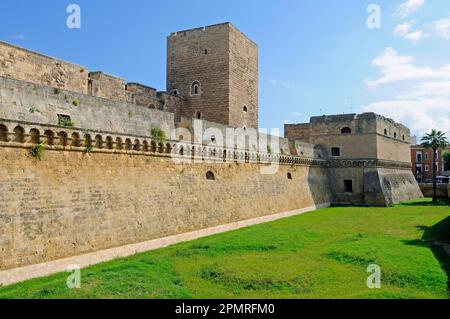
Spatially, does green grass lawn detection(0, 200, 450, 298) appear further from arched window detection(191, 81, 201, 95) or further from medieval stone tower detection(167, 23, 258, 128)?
arched window detection(191, 81, 201, 95)

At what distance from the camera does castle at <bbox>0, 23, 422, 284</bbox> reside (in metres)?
9.28

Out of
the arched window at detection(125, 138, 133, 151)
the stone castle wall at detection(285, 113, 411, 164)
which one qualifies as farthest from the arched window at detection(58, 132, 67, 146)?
the stone castle wall at detection(285, 113, 411, 164)

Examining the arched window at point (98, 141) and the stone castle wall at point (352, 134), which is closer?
the arched window at point (98, 141)

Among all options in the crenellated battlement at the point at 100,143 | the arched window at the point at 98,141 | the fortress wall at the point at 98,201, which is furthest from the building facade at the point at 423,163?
the arched window at the point at 98,141

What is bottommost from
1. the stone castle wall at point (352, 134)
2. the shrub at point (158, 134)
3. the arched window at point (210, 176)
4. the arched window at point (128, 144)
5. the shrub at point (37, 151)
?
the arched window at point (210, 176)

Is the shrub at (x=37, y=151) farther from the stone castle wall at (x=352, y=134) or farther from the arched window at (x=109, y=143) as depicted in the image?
the stone castle wall at (x=352, y=134)

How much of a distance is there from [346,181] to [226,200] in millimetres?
15339

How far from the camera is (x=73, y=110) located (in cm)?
1076

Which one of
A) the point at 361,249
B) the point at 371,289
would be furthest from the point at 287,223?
the point at 371,289

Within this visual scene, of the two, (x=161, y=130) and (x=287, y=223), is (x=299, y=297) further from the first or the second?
(x=287, y=223)

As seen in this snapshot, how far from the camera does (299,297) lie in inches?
311

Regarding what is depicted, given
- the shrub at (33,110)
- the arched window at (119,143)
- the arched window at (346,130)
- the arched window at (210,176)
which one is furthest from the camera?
the arched window at (346,130)

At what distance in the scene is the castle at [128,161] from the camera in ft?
30.5

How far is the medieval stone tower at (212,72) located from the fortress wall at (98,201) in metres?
4.85
